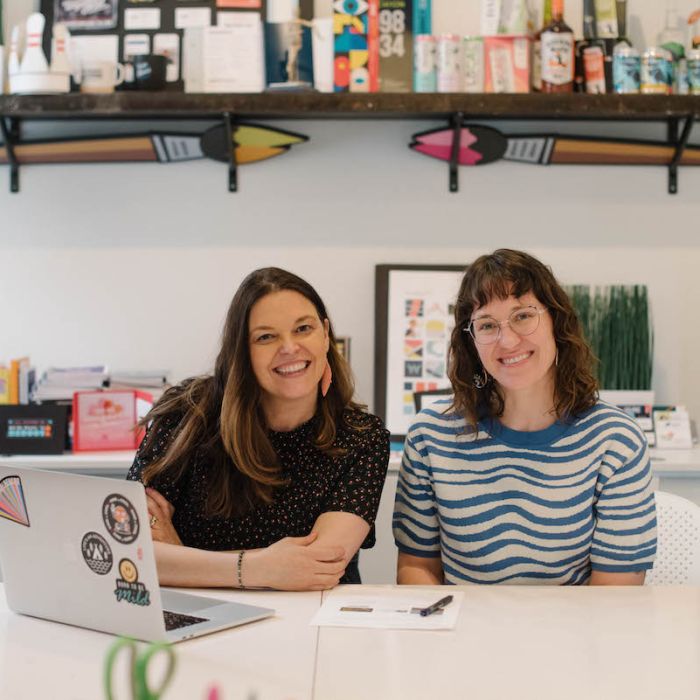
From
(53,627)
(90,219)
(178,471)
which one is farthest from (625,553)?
(90,219)

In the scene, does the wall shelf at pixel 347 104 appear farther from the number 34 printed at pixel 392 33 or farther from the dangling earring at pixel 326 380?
the dangling earring at pixel 326 380

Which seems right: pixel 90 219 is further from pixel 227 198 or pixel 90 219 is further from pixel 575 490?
pixel 575 490

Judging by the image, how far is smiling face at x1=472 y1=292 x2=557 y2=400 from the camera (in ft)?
6.55

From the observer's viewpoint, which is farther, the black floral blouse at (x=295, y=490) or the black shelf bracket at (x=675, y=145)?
the black shelf bracket at (x=675, y=145)

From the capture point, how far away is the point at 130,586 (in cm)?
154

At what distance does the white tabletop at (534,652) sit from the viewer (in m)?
1.39

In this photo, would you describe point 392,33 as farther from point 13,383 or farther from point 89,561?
point 89,561

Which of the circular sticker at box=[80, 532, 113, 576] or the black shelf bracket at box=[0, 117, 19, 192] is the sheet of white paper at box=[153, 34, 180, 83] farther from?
the circular sticker at box=[80, 532, 113, 576]

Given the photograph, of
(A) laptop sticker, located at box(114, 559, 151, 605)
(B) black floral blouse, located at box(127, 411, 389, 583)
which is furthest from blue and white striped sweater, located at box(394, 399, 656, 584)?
(A) laptop sticker, located at box(114, 559, 151, 605)

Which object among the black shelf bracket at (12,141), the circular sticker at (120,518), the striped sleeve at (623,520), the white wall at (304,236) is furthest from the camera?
the white wall at (304,236)

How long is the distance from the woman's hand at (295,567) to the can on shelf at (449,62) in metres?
1.82

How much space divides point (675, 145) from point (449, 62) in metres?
0.81

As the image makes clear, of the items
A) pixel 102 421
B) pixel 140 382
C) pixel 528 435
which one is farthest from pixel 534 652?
pixel 140 382

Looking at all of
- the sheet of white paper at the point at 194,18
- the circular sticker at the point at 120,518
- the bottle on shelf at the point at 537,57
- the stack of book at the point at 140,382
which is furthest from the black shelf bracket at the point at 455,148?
the circular sticker at the point at 120,518
